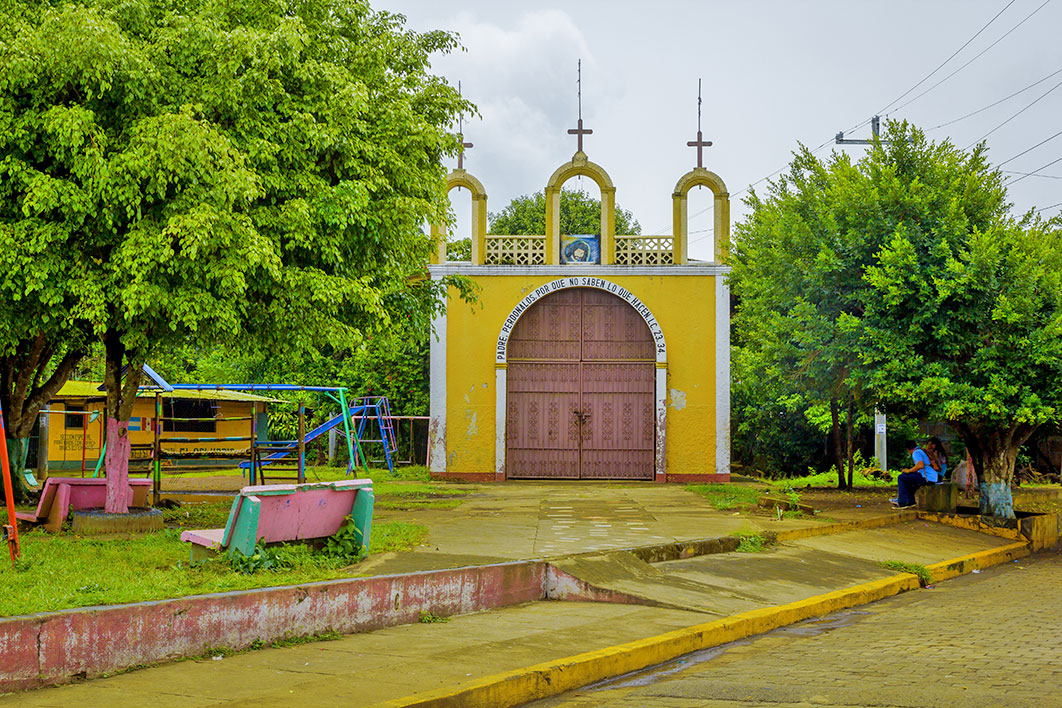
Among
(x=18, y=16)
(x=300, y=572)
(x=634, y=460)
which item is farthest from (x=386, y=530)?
(x=634, y=460)

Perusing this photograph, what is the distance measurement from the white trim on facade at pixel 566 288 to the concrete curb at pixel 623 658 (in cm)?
979

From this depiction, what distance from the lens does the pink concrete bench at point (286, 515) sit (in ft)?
26.0

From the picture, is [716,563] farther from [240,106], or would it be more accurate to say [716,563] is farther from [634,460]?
[634,460]

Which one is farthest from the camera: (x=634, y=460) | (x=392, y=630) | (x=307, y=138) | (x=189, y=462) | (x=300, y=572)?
(x=189, y=462)

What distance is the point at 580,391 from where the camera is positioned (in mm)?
20453

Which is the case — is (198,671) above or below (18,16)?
below

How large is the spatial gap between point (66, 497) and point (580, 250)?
39.6 feet

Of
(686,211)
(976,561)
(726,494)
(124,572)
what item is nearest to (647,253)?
(686,211)

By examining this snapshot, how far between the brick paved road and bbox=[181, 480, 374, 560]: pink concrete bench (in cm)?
317

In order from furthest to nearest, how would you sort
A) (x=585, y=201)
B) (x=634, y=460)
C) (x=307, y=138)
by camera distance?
1. (x=585, y=201)
2. (x=634, y=460)
3. (x=307, y=138)

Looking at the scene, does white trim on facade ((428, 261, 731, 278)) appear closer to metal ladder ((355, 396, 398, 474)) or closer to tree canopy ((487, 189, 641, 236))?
metal ladder ((355, 396, 398, 474))

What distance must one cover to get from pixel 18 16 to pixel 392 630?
7.40 m

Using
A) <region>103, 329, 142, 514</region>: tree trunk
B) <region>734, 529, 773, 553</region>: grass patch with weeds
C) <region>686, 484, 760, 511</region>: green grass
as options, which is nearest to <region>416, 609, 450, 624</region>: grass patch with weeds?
<region>734, 529, 773, 553</region>: grass patch with weeds

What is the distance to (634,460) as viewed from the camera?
2039 centimetres
